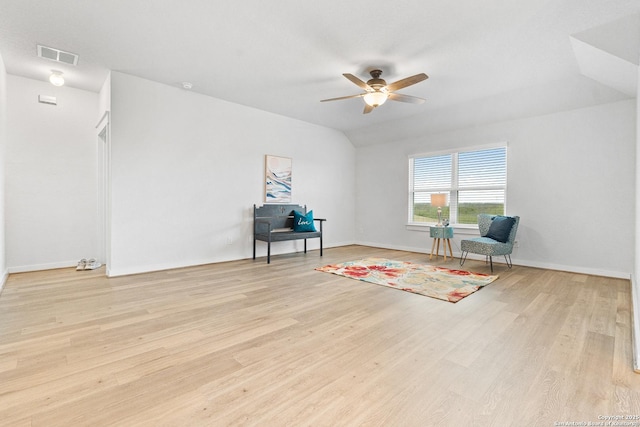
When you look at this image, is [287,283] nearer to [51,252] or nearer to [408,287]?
[408,287]

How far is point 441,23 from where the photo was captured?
2.84 metres

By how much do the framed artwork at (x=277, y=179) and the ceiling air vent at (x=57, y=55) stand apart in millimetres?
2933

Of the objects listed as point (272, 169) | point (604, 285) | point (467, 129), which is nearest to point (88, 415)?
point (272, 169)

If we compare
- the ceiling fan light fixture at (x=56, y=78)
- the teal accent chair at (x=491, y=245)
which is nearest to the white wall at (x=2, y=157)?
the ceiling fan light fixture at (x=56, y=78)

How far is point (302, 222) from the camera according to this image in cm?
573

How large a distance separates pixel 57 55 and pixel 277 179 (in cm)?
342

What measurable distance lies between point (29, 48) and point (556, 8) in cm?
529

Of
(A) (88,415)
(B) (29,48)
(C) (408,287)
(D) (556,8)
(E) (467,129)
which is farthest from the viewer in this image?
(E) (467,129)

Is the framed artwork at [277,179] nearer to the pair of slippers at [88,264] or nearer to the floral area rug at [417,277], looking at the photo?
the floral area rug at [417,277]

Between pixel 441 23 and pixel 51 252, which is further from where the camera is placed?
pixel 51 252

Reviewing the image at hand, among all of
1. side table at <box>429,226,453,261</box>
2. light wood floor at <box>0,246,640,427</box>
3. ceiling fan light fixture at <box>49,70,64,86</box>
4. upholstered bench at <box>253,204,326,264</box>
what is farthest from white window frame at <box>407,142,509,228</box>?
ceiling fan light fixture at <box>49,70,64,86</box>

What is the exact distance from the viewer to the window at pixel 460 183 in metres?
5.39

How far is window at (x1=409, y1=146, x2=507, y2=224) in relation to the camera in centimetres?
539

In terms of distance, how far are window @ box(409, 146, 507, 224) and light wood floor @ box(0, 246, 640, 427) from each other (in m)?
2.26
